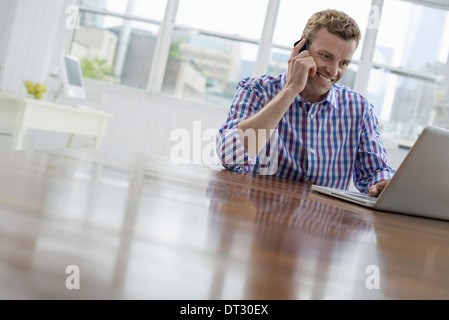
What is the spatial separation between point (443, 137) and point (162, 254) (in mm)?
751

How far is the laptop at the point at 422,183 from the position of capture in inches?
34.2

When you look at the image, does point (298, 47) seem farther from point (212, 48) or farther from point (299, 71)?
point (212, 48)

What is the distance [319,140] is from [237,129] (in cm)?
33

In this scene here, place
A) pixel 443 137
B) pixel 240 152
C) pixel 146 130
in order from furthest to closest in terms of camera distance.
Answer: pixel 146 130 → pixel 240 152 → pixel 443 137

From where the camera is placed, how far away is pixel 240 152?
56.5 inches

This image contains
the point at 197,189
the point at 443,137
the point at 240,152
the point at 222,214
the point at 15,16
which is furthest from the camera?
the point at 15,16

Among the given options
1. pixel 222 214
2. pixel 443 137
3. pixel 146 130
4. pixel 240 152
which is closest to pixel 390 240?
pixel 222 214

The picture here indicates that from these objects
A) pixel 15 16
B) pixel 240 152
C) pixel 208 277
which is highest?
pixel 15 16

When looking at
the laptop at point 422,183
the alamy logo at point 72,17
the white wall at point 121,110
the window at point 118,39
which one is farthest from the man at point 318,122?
the alamy logo at point 72,17

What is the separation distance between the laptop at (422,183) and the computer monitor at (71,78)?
2.92m

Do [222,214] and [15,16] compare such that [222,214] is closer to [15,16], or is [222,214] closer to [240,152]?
[240,152]

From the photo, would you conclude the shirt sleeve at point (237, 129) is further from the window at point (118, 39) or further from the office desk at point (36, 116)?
the window at point (118, 39)

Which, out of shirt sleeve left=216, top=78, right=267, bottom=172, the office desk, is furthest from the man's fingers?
the office desk

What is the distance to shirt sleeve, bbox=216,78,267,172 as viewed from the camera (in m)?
1.43
